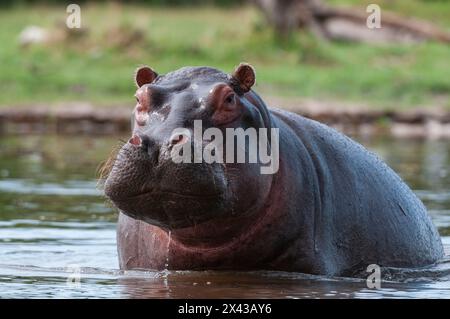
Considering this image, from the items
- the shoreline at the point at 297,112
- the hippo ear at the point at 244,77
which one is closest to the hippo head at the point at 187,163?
the hippo ear at the point at 244,77

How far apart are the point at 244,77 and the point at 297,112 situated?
34.4 feet

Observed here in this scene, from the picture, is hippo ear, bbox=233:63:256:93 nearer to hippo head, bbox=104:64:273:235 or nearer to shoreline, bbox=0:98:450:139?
hippo head, bbox=104:64:273:235

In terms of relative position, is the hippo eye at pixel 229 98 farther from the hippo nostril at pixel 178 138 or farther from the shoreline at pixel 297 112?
the shoreline at pixel 297 112

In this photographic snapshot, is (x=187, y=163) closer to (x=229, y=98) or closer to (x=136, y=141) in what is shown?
(x=136, y=141)

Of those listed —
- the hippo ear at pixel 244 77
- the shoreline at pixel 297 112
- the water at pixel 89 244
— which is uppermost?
the hippo ear at pixel 244 77

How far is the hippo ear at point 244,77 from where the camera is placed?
6043 mm

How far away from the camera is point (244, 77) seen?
608 cm

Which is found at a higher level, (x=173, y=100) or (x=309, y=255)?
(x=173, y=100)

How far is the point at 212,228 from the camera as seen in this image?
19.5ft

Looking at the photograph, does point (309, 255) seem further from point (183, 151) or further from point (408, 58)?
point (408, 58)

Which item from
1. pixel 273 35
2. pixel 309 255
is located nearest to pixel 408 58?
pixel 273 35

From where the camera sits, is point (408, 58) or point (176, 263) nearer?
point (176, 263)

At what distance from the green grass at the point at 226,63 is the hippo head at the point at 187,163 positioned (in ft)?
38.3
